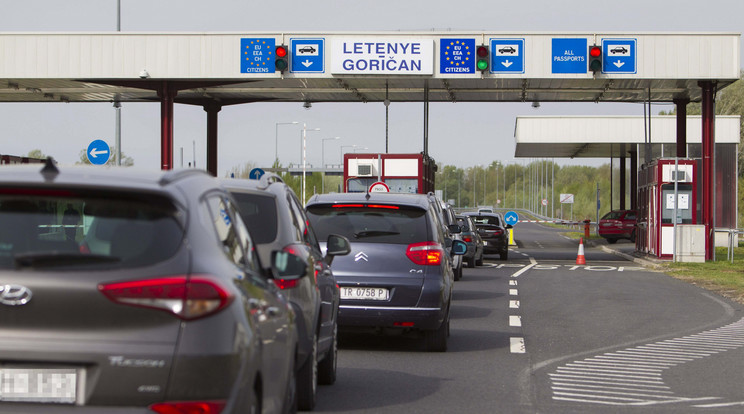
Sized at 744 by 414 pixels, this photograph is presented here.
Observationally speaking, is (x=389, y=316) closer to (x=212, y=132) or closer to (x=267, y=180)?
(x=267, y=180)

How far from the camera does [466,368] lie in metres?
10.3

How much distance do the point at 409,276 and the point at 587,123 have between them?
46.6 metres

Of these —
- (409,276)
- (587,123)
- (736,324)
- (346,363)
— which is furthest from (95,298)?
(587,123)

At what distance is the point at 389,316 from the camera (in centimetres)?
1124

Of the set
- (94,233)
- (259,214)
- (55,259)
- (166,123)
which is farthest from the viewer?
(166,123)

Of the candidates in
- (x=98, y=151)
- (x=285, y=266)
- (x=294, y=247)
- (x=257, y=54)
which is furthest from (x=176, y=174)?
(x=257, y=54)

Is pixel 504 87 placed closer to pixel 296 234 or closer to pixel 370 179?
pixel 370 179

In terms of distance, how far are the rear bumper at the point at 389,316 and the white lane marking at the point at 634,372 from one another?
142cm

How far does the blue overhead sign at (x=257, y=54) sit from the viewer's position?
101 feet

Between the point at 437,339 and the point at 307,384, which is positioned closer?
the point at 307,384

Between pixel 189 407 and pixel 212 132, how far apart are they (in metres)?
35.4

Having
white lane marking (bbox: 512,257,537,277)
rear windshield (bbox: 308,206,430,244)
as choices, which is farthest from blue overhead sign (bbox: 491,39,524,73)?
rear windshield (bbox: 308,206,430,244)

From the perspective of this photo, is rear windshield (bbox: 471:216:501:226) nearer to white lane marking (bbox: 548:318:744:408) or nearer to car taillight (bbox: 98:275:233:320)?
white lane marking (bbox: 548:318:744:408)

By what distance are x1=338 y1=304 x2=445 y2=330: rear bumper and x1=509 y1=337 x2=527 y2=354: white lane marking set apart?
2.83 feet
